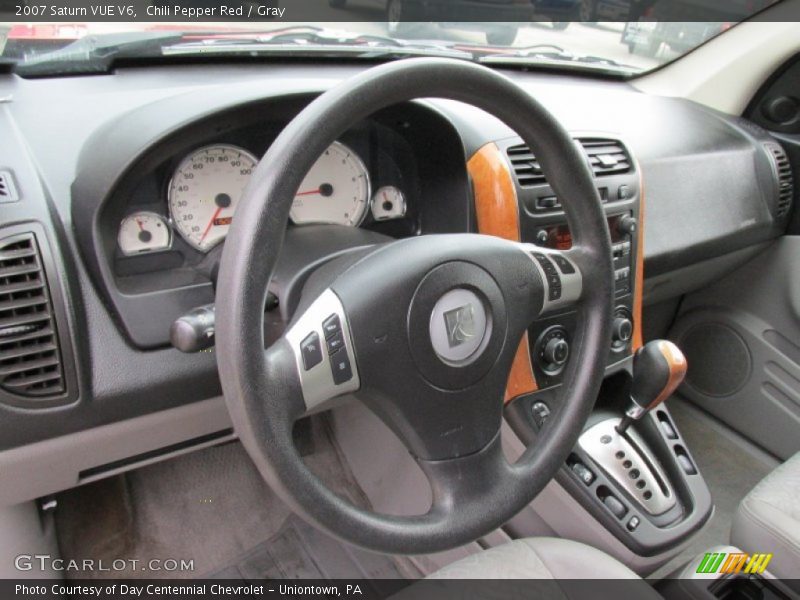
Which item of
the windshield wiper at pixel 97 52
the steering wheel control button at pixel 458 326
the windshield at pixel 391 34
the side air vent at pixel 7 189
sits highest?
the windshield at pixel 391 34

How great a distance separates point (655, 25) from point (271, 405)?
6.26 ft

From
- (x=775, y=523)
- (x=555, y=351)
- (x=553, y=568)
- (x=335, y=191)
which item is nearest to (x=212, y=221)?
(x=335, y=191)

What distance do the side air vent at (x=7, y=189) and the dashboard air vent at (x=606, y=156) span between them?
107 cm

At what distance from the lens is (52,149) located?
994 mm

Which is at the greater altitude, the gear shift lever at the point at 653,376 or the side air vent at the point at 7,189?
the side air vent at the point at 7,189

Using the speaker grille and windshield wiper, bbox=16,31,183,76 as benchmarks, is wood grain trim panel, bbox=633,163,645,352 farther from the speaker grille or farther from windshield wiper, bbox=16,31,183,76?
windshield wiper, bbox=16,31,183,76

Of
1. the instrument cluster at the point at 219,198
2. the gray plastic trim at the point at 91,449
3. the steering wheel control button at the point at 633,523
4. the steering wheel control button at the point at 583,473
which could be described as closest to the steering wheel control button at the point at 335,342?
the instrument cluster at the point at 219,198

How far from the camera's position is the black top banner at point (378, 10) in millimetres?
1089

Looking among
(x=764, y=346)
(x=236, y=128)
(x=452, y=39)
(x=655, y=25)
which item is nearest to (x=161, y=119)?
(x=236, y=128)

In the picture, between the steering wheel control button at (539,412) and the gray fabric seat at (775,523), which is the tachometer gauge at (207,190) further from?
the gray fabric seat at (775,523)

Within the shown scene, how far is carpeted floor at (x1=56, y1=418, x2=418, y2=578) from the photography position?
151 cm

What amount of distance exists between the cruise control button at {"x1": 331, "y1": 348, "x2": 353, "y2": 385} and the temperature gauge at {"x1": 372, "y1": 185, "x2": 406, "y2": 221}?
520 mm

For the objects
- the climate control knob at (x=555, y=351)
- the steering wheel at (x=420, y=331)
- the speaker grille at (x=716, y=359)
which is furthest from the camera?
the speaker grille at (x=716, y=359)

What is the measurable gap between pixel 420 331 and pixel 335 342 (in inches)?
4.5
